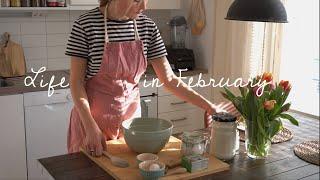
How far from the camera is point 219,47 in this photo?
3.27 meters

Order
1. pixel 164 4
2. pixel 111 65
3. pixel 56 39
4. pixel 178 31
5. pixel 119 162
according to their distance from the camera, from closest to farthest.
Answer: pixel 119 162, pixel 111 65, pixel 56 39, pixel 164 4, pixel 178 31

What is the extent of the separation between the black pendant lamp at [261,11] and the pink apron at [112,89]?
470 millimetres

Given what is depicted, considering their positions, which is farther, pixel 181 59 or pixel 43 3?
pixel 181 59

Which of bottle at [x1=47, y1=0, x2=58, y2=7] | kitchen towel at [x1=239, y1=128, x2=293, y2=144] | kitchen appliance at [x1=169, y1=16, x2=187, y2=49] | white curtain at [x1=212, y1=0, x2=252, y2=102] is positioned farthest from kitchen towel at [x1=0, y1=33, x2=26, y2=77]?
kitchen towel at [x1=239, y1=128, x2=293, y2=144]

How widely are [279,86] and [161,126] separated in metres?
0.47

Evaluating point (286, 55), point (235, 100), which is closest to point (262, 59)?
point (286, 55)

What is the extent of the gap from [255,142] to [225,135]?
0.39 ft

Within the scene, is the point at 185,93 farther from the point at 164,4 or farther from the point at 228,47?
the point at 164,4

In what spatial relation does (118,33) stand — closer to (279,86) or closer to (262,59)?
(279,86)

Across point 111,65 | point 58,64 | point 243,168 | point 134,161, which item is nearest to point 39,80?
point 58,64

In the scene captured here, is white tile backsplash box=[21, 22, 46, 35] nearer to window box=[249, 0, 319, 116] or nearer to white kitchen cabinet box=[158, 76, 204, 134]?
white kitchen cabinet box=[158, 76, 204, 134]

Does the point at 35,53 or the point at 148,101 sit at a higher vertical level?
the point at 35,53

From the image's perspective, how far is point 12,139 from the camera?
2.66 m

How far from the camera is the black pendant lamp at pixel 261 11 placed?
1.53 metres
